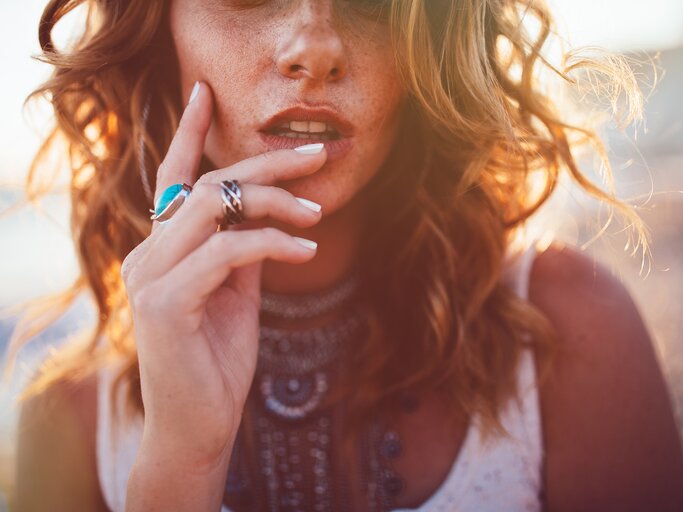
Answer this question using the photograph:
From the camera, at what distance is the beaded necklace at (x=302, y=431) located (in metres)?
1.71

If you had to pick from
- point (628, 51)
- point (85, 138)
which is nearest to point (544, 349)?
point (628, 51)

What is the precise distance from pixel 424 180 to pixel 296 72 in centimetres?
67

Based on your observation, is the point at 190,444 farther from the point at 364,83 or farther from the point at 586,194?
the point at 586,194

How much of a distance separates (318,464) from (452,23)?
1242 millimetres

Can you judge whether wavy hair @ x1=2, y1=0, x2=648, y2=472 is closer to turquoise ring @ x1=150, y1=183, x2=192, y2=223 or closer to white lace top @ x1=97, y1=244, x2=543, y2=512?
white lace top @ x1=97, y1=244, x2=543, y2=512

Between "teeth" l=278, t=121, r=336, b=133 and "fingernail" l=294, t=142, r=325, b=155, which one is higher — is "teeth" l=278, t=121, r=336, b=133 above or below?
above

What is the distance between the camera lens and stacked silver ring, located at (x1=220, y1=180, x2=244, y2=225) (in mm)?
1285

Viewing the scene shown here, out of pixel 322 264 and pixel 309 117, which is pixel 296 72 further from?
pixel 322 264

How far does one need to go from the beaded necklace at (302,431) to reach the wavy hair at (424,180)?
3.3 inches

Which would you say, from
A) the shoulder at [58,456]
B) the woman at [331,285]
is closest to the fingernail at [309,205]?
the woman at [331,285]

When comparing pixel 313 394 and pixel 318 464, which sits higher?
pixel 313 394

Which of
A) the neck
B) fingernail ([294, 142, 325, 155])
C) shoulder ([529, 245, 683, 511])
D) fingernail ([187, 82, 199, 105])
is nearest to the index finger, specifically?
fingernail ([187, 82, 199, 105])

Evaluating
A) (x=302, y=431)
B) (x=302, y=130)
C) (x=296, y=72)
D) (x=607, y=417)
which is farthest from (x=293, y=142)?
(x=607, y=417)

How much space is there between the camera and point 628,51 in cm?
167
